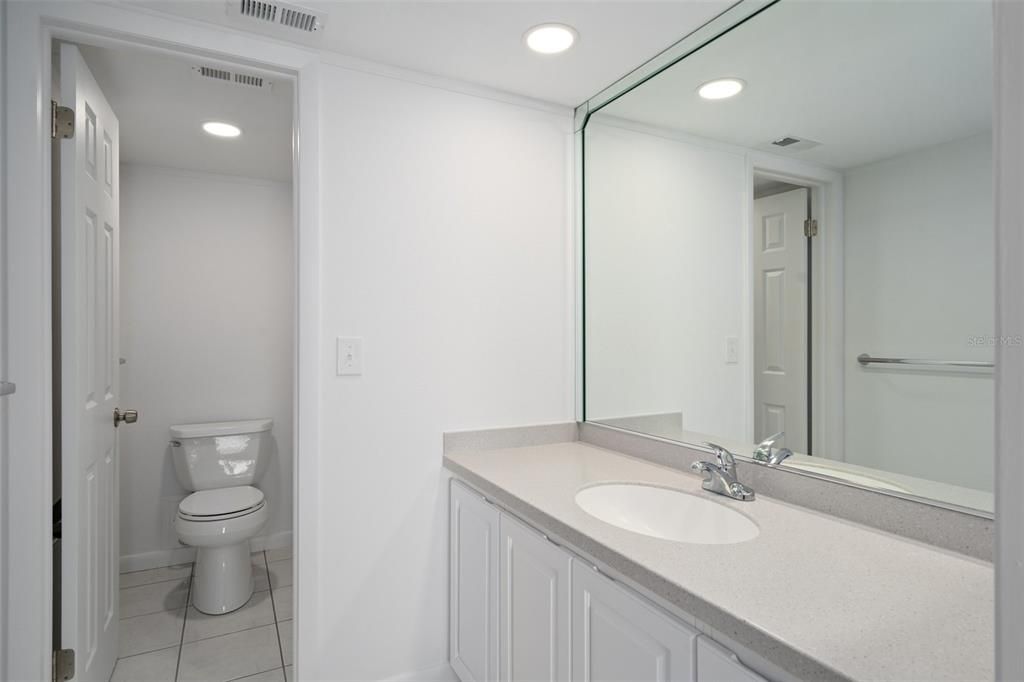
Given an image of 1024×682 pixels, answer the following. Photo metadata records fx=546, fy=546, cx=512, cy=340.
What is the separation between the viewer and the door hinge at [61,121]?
4.93 ft

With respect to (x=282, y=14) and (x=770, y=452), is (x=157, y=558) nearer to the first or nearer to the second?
(x=282, y=14)

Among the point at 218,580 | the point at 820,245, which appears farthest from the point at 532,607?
the point at 218,580

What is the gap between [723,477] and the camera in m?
1.43

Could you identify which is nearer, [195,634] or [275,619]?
[195,634]

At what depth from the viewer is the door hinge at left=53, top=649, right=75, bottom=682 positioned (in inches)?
59.2

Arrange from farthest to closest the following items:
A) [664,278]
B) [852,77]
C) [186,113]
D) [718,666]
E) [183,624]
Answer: [183,624], [186,113], [664,278], [852,77], [718,666]

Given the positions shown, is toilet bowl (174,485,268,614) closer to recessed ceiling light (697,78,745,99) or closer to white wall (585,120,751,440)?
white wall (585,120,751,440)

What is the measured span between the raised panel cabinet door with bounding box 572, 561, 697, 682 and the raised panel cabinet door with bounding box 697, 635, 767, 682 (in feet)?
0.06

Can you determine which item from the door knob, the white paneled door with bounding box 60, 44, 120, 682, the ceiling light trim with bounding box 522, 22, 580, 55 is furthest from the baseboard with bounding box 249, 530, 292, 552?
the ceiling light trim with bounding box 522, 22, 580, 55

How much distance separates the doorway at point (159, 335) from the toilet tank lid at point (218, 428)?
0.13 m

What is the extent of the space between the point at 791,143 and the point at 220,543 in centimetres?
265

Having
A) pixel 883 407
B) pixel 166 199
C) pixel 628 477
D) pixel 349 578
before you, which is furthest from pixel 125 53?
pixel 883 407

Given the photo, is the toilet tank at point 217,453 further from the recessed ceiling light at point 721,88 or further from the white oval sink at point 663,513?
the recessed ceiling light at point 721,88

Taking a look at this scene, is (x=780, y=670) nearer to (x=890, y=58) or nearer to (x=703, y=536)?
(x=703, y=536)
